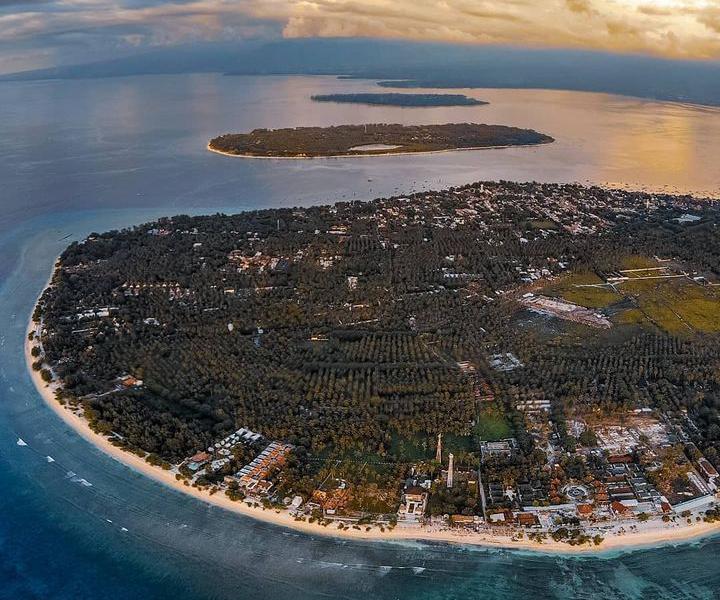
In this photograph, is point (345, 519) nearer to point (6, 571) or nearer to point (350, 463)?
point (350, 463)

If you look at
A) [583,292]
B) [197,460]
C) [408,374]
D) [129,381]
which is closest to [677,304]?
[583,292]

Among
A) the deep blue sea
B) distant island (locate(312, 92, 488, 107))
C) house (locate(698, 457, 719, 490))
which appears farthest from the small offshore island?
distant island (locate(312, 92, 488, 107))

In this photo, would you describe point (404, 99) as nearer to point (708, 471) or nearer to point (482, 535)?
point (708, 471)

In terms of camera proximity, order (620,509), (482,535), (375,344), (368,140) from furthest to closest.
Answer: (368,140)
(375,344)
(620,509)
(482,535)

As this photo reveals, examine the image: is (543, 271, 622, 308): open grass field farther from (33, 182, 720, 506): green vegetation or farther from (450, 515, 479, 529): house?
(450, 515, 479, 529): house

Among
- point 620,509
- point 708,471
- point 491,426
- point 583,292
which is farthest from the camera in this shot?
point 583,292

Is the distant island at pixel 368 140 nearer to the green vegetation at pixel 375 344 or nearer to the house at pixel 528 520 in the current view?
the green vegetation at pixel 375 344

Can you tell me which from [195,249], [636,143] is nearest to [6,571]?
[195,249]
